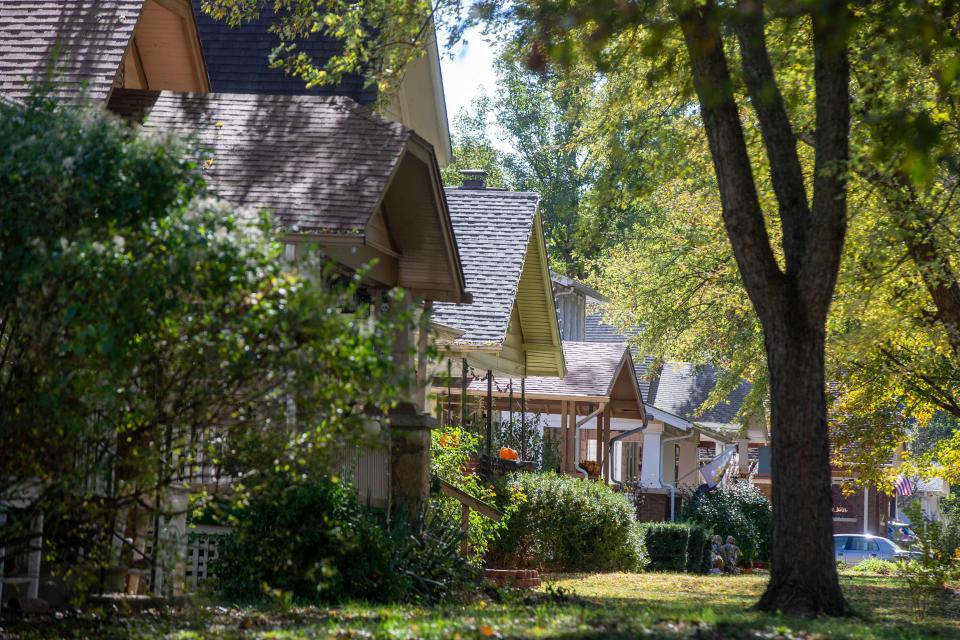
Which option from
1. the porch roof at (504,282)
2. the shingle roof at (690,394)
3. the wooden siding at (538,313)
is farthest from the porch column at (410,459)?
the shingle roof at (690,394)

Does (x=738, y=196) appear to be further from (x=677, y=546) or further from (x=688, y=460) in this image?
(x=688, y=460)

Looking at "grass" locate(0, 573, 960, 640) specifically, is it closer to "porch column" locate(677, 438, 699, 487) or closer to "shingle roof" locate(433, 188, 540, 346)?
"shingle roof" locate(433, 188, 540, 346)

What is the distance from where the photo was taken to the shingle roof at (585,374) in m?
28.3

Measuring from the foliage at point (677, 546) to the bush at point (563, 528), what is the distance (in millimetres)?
3899

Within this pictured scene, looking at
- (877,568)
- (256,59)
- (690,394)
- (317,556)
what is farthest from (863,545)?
(317,556)

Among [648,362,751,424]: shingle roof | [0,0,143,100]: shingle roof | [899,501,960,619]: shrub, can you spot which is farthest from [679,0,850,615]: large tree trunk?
[648,362,751,424]: shingle roof

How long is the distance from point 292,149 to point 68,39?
9.30 feet

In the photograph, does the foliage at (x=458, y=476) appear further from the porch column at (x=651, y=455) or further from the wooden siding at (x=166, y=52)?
the porch column at (x=651, y=455)

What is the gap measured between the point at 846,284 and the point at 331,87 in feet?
26.5

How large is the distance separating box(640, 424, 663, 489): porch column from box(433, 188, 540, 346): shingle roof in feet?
50.2

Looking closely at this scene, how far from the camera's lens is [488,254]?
69.6ft

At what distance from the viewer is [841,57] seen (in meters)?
10.8

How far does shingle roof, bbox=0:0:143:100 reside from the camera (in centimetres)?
1200

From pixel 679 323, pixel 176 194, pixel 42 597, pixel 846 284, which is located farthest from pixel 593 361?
pixel 176 194
